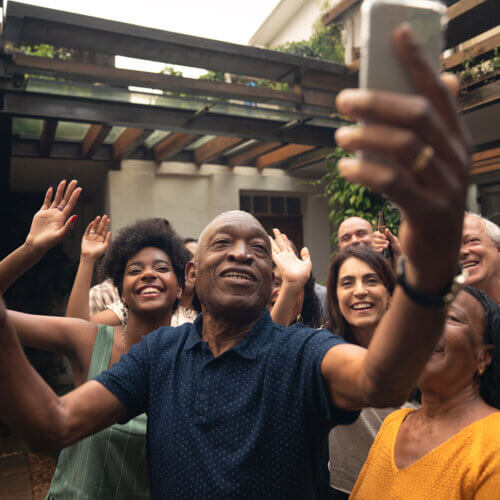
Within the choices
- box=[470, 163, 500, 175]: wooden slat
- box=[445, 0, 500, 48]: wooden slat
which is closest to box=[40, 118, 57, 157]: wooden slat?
box=[445, 0, 500, 48]: wooden slat

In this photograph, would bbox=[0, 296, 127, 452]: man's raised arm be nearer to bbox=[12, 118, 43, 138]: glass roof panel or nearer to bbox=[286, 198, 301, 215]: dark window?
bbox=[12, 118, 43, 138]: glass roof panel

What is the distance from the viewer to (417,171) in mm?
733

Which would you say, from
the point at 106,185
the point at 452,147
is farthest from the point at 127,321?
the point at 106,185

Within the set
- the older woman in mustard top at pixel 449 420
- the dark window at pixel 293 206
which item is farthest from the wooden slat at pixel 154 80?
the older woman in mustard top at pixel 449 420

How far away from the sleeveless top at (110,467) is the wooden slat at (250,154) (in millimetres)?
5025

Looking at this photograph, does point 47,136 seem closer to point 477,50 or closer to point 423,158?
point 477,50

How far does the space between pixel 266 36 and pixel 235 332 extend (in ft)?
32.2

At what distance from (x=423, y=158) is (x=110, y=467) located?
1625mm

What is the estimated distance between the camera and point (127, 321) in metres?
2.25

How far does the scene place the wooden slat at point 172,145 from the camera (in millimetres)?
6036

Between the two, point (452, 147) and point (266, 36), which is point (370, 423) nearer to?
point (452, 147)

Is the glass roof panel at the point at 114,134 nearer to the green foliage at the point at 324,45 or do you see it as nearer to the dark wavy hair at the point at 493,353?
the green foliage at the point at 324,45

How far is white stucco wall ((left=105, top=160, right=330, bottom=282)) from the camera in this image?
6809 mm

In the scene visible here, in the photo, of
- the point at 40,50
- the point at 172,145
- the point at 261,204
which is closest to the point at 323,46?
the point at 261,204
